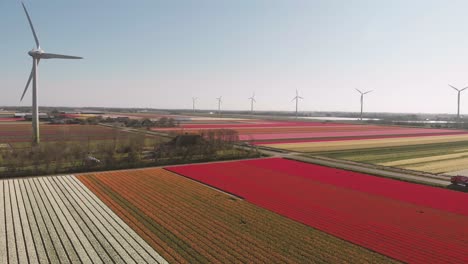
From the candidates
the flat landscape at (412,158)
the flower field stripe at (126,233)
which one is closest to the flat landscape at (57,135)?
the flower field stripe at (126,233)

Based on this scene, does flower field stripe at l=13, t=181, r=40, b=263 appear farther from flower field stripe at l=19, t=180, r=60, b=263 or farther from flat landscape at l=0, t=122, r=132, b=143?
flat landscape at l=0, t=122, r=132, b=143

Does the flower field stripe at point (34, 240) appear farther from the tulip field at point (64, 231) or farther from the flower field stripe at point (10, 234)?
the flower field stripe at point (10, 234)

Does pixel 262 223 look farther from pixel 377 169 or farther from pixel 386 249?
pixel 377 169

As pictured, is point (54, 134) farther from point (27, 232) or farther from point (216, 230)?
point (216, 230)

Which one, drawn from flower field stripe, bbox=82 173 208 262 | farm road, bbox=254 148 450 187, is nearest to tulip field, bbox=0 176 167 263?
flower field stripe, bbox=82 173 208 262

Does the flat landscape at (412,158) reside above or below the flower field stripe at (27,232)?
above

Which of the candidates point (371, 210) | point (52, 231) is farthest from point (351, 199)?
point (52, 231)

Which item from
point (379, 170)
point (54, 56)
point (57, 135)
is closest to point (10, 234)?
point (379, 170)
